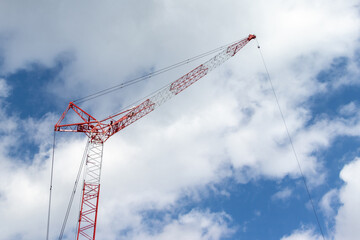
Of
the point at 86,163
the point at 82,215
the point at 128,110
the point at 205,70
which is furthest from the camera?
the point at 205,70

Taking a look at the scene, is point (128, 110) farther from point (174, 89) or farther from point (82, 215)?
point (82, 215)

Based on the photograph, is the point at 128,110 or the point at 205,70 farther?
the point at 205,70

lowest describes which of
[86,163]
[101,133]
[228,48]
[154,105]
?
[86,163]

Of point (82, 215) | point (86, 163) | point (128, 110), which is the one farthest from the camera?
point (128, 110)

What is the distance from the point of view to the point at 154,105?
95.5m

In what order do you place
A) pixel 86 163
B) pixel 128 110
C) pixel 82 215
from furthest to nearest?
pixel 128 110 < pixel 86 163 < pixel 82 215

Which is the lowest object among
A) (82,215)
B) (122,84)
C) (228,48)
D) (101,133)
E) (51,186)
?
(82,215)

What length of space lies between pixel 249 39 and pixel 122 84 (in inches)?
1628

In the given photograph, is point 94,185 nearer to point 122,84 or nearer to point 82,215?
point 82,215

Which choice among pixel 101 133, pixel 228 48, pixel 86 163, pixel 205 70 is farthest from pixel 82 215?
pixel 228 48

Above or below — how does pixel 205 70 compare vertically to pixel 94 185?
above

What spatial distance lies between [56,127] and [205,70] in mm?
45768

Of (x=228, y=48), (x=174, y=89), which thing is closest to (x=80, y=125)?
(x=174, y=89)

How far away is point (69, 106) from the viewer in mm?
88562
